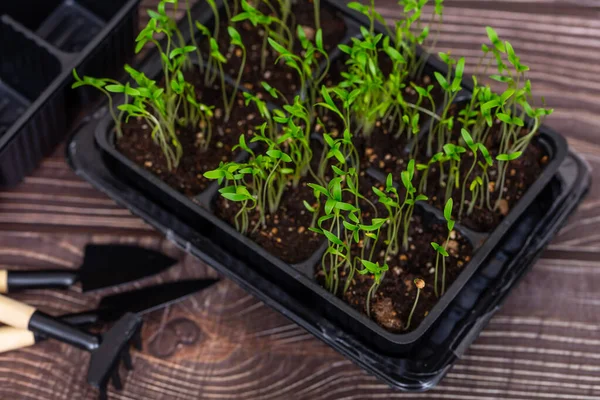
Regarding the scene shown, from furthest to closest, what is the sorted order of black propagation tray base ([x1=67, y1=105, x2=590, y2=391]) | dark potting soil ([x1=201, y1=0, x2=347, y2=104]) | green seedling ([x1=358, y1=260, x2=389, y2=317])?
dark potting soil ([x1=201, y1=0, x2=347, y2=104]) < black propagation tray base ([x1=67, y1=105, x2=590, y2=391]) < green seedling ([x1=358, y1=260, x2=389, y2=317])

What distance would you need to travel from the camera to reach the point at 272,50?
3.83ft

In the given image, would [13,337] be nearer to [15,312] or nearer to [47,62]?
[15,312]

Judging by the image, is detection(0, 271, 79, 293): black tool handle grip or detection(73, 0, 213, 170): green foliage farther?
detection(0, 271, 79, 293): black tool handle grip

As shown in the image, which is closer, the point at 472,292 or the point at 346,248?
the point at 346,248

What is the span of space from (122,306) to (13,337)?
12 centimetres

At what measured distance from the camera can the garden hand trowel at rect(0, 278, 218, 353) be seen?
1072mm

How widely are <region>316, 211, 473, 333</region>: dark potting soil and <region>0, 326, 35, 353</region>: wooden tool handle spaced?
1.06ft

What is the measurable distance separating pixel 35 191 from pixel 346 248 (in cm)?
42

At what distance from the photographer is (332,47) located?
116cm

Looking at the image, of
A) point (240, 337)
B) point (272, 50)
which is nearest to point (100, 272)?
point (240, 337)

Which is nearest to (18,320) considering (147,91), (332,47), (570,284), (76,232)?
(76,232)

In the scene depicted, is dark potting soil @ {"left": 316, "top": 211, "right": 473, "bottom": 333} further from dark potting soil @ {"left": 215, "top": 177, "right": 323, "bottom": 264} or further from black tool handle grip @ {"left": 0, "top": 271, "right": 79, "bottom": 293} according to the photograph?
black tool handle grip @ {"left": 0, "top": 271, "right": 79, "bottom": 293}

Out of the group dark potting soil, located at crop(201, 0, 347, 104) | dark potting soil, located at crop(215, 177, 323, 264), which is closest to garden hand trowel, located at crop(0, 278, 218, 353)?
dark potting soil, located at crop(215, 177, 323, 264)

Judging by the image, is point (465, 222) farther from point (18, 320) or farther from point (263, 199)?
point (18, 320)
